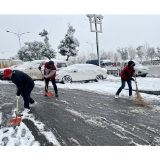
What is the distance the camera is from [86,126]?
298 centimetres

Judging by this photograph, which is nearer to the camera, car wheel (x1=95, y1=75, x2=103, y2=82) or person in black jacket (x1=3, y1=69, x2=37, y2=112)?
person in black jacket (x1=3, y1=69, x2=37, y2=112)

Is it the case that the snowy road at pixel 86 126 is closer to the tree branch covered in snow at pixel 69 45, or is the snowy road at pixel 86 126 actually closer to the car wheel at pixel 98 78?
the car wheel at pixel 98 78

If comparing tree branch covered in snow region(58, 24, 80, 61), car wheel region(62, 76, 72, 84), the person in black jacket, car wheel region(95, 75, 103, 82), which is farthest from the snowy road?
tree branch covered in snow region(58, 24, 80, 61)

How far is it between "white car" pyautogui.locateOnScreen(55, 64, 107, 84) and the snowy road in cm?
495

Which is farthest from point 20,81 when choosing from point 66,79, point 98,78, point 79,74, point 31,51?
point 31,51

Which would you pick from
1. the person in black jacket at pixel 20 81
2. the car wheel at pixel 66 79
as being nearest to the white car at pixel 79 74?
the car wheel at pixel 66 79

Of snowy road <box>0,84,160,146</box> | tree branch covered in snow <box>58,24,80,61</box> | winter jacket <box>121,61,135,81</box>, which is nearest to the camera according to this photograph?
snowy road <box>0,84,160,146</box>

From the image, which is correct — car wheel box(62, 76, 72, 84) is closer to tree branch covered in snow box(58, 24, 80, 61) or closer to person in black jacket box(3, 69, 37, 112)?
person in black jacket box(3, 69, 37, 112)

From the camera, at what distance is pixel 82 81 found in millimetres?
10219

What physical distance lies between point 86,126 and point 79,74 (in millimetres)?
6660

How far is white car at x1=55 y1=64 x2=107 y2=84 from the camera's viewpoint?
9.20 meters

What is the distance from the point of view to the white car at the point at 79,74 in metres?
9.20

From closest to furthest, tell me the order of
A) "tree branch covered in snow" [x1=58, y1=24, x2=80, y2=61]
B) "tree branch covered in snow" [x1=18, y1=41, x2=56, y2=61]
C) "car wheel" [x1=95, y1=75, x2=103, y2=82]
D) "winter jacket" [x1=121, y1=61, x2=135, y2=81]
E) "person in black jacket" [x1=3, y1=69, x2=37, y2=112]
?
"person in black jacket" [x1=3, y1=69, x2=37, y2=112] < "winter jacket" [x1=121, y1=61, x2=135, y2=81] < "car wheel" [x1=95, y1=75, x2=103, y2=82] < "tree branch covered in snow" [x1=58, y1=24, x2=80, y2=61] < "tree branch covered in snow" [x1=18, y1=41, x2=56, y2=61]

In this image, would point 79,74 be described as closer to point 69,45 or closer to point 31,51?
point 69,45
